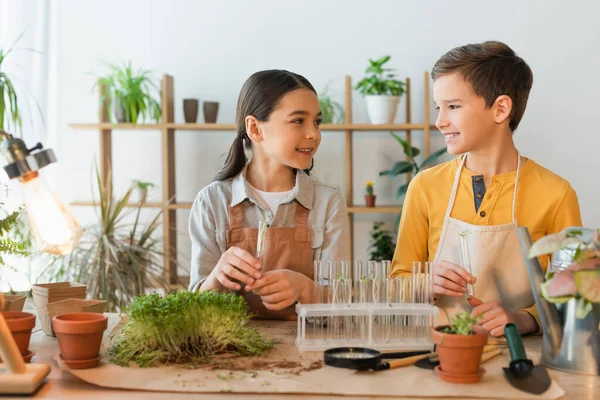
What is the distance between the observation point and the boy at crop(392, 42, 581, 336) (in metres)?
2.04

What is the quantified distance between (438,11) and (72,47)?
239cm

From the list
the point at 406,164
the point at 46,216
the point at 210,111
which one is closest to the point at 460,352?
the point at 46,216

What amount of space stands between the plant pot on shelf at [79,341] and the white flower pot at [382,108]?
3124mm

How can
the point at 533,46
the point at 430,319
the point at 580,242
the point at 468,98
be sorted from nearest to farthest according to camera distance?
the point at 580,242
the point at 430,319
the point at 468,98
the point at 533,46

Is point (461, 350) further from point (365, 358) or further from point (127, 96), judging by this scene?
point (127, 96)

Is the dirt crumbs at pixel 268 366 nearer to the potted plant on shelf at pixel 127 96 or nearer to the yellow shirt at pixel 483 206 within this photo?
the yellow shirt at pixel 483 206

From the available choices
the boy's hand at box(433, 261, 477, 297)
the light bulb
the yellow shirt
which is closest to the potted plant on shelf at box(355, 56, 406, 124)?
the yellow shirt

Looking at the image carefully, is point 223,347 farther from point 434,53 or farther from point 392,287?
point 434,53

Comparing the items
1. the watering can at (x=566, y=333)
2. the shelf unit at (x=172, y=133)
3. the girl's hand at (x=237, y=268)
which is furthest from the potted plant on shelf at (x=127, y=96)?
the watering can at (x=566, y=333)

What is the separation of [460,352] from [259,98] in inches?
45.9

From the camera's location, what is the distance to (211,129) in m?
4.56

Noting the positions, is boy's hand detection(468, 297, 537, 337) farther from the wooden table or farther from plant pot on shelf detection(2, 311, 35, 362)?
plant pot on shelf detection(2, 311, 35, 362)

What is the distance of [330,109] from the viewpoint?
4.48 m

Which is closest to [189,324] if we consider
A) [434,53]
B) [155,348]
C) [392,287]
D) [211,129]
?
[155,348]
